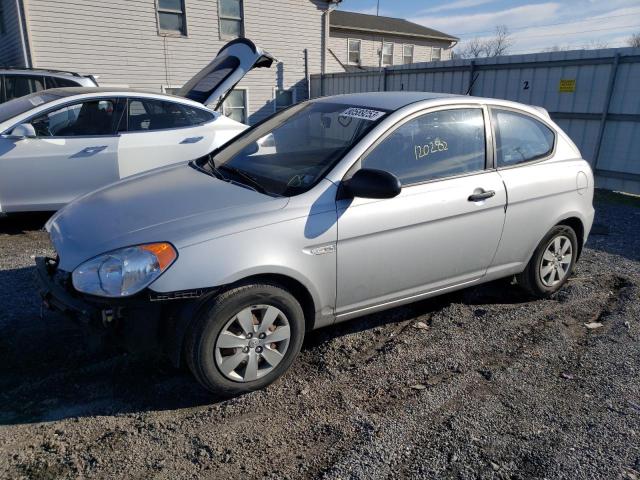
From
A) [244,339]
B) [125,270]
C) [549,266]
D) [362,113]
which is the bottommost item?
[549,266]

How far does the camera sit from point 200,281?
258 cm

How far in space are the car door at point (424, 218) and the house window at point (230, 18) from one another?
42.3 ft

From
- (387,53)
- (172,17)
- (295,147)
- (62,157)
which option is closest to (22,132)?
(62,157)

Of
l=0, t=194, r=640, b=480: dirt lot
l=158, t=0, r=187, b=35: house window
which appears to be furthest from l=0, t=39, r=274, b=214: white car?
l=158, t=0, r=187, b=35: house window

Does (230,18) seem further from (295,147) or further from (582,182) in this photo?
(582,182)

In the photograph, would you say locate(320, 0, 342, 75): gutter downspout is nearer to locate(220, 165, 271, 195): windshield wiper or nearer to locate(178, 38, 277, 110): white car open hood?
locate(178, 38, 277, 110): white car open hood

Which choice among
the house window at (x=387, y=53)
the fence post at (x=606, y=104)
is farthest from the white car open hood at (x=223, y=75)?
the house window at (x=387, y=53)

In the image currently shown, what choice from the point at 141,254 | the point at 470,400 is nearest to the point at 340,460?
the point at 470,400

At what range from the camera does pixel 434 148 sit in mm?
3484

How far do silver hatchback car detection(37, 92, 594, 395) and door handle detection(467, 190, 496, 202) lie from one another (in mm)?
11

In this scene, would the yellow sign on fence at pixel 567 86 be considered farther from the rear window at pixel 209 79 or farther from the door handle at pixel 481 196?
the door handle at pixel 481 196

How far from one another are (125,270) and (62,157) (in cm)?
362

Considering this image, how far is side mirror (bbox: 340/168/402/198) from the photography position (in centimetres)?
293

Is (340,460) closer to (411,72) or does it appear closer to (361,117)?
(361,117)
